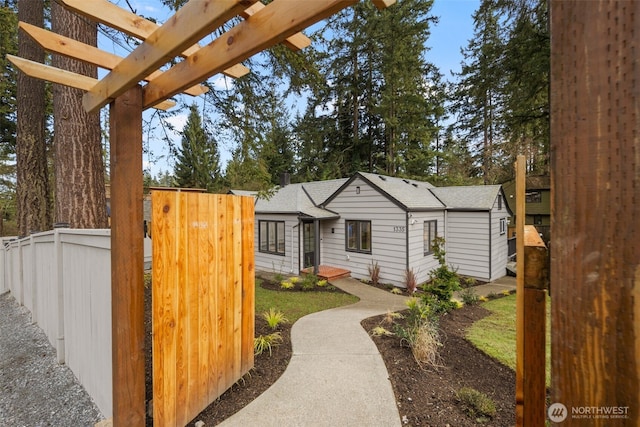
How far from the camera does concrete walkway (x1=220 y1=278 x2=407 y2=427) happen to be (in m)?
2.72

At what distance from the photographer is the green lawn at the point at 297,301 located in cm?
637

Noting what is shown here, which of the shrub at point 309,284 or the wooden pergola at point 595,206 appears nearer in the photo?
the wooden pergola at point 595,206

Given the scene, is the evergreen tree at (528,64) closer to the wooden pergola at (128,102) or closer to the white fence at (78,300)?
the wooden pergola at (128,102)

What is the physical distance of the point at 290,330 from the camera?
5.00m

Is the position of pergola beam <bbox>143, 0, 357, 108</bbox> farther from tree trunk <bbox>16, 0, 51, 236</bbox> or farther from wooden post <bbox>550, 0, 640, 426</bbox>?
tree trunk <bbox>16, 0, 51, 236</bbox>

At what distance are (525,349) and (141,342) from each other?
7.75 ft

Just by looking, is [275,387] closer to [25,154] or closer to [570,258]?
[570,258]

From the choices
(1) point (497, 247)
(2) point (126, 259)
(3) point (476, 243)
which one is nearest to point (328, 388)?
(2) point (126, 259)

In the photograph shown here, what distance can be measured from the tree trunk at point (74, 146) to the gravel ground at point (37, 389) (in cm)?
192

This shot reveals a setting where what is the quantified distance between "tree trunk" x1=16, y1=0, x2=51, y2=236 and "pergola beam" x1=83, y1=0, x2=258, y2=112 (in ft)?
23.0

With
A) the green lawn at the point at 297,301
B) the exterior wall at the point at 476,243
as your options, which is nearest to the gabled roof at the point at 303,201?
the green lawn at the point at 297,301

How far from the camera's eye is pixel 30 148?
7000mm

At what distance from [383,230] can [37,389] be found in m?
8.45

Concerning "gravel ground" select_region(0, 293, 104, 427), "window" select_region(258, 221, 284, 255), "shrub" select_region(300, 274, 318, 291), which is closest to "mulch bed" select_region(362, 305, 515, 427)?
"gravel ground" select_region(0, 293, 104, 427)
